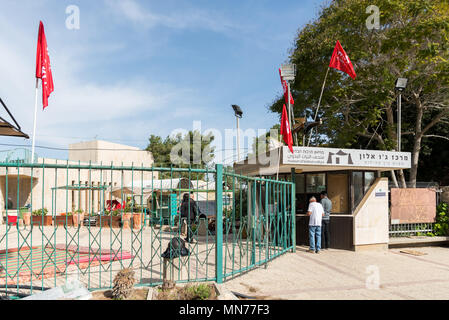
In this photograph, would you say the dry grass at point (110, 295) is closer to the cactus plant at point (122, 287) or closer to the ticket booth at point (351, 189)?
the cactus plant at point (122, 287)

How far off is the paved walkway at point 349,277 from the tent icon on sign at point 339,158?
2493 mm

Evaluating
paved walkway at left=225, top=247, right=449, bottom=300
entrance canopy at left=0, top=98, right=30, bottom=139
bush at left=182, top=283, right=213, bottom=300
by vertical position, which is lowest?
paved walkway at left=225, top=247, right=449, bottom=300

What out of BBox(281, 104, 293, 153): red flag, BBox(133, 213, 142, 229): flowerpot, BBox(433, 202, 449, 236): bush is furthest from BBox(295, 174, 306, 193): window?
BBox(133, 213, 142, 229): flowerpot

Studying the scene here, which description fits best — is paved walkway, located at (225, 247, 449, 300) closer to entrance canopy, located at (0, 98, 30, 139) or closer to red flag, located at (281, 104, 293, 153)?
red flag, located at (281, 104, 293, 153)

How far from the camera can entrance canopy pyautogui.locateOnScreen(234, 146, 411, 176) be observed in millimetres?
9242

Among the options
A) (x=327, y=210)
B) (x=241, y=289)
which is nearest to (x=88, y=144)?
(x=327, y=210)

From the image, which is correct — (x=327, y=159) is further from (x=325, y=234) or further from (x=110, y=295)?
(x=110, y=295)

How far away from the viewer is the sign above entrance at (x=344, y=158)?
363 inches

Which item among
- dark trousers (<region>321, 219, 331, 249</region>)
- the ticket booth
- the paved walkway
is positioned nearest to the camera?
the paved walkway

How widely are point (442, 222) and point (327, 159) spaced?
5427 millimetres

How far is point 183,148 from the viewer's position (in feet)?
138

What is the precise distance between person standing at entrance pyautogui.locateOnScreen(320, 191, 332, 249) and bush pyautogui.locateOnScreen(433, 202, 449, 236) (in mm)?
4116

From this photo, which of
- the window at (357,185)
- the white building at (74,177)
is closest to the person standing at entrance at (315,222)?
the window at (357,185)
